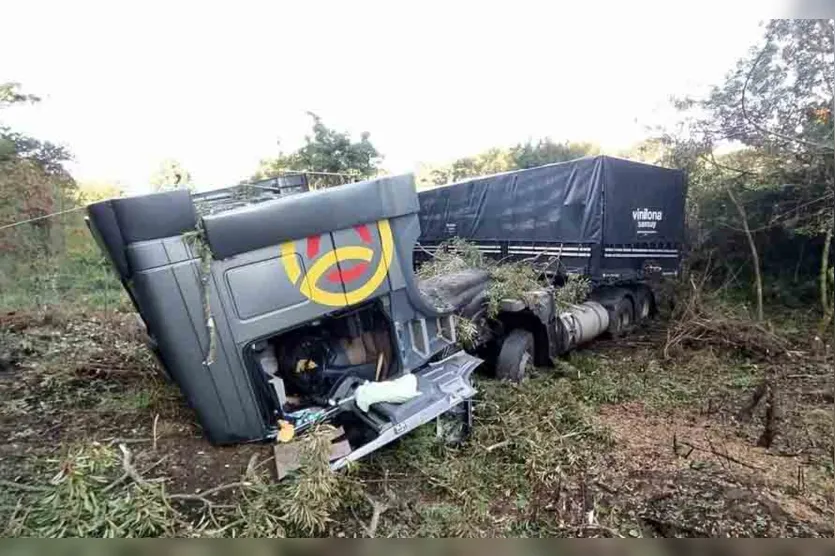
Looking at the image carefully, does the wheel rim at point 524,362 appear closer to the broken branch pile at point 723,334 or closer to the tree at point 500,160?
the broken branch pile at point 723,334

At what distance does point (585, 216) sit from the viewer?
535 centimetres

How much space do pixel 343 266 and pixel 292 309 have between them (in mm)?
359

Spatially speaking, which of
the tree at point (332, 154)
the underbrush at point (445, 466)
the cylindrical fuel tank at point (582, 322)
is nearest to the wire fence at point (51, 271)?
the underbrush at point (445, 466)

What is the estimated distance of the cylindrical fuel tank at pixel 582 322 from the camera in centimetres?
458

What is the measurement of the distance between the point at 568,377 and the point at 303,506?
302 cm

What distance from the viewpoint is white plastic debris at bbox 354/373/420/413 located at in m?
2.51

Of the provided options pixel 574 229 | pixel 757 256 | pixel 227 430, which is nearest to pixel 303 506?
pixel 227 430

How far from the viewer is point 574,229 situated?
17.9 ft

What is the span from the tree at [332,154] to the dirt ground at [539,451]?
21.0ft

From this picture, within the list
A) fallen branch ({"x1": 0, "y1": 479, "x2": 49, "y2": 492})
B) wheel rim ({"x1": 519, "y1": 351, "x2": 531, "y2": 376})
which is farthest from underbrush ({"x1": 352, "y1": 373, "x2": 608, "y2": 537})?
fallen branch ({"x1": 0, "y1": 479, "x2": 49, "y2": 492})

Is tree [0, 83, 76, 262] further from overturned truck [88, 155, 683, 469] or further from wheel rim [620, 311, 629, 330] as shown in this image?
wheel rim [620, 311, 629, 330]

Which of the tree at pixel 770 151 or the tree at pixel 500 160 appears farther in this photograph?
the tree at pixel 500 160

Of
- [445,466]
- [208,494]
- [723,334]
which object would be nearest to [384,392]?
[445,466]

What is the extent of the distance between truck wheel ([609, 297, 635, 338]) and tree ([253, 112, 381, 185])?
584 cm
